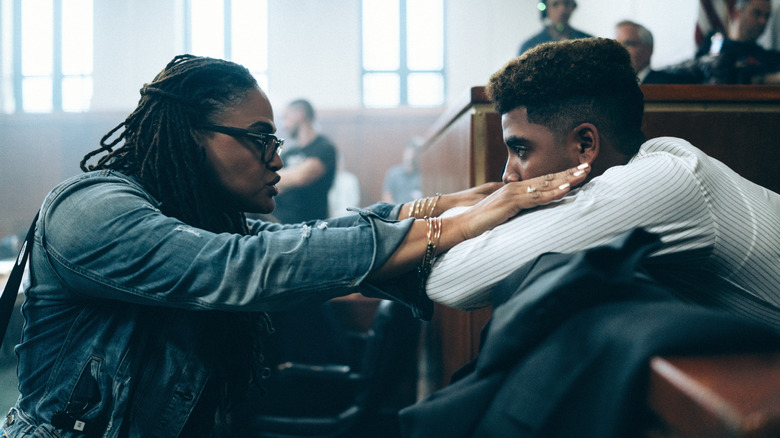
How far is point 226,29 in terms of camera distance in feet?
30.0

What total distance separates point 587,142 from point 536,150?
103 mm

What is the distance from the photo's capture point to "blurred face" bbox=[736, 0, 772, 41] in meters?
3.39

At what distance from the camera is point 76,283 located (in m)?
0.95

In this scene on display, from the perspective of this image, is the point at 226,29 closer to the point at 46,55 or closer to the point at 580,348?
the point at 46,55

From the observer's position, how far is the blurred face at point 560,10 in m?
4.41

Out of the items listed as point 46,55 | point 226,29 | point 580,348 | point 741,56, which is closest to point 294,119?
point 741,56

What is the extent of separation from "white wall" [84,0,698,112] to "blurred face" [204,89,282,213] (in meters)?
7.80

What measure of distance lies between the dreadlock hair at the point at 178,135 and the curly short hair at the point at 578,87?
0.62 meters

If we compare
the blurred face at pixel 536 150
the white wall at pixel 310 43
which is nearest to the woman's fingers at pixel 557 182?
the blurred face at pixel 536 150

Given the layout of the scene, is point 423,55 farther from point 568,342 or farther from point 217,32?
point 568,342

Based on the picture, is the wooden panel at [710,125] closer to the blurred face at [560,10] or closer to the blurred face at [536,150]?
the blurred face at [536,150]

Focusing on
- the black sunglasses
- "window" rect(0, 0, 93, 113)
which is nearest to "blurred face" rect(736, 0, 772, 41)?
the black sunglasses

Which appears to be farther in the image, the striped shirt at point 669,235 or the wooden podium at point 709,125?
the wooden podium at point 709,125

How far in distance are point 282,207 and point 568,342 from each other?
2.99 m
